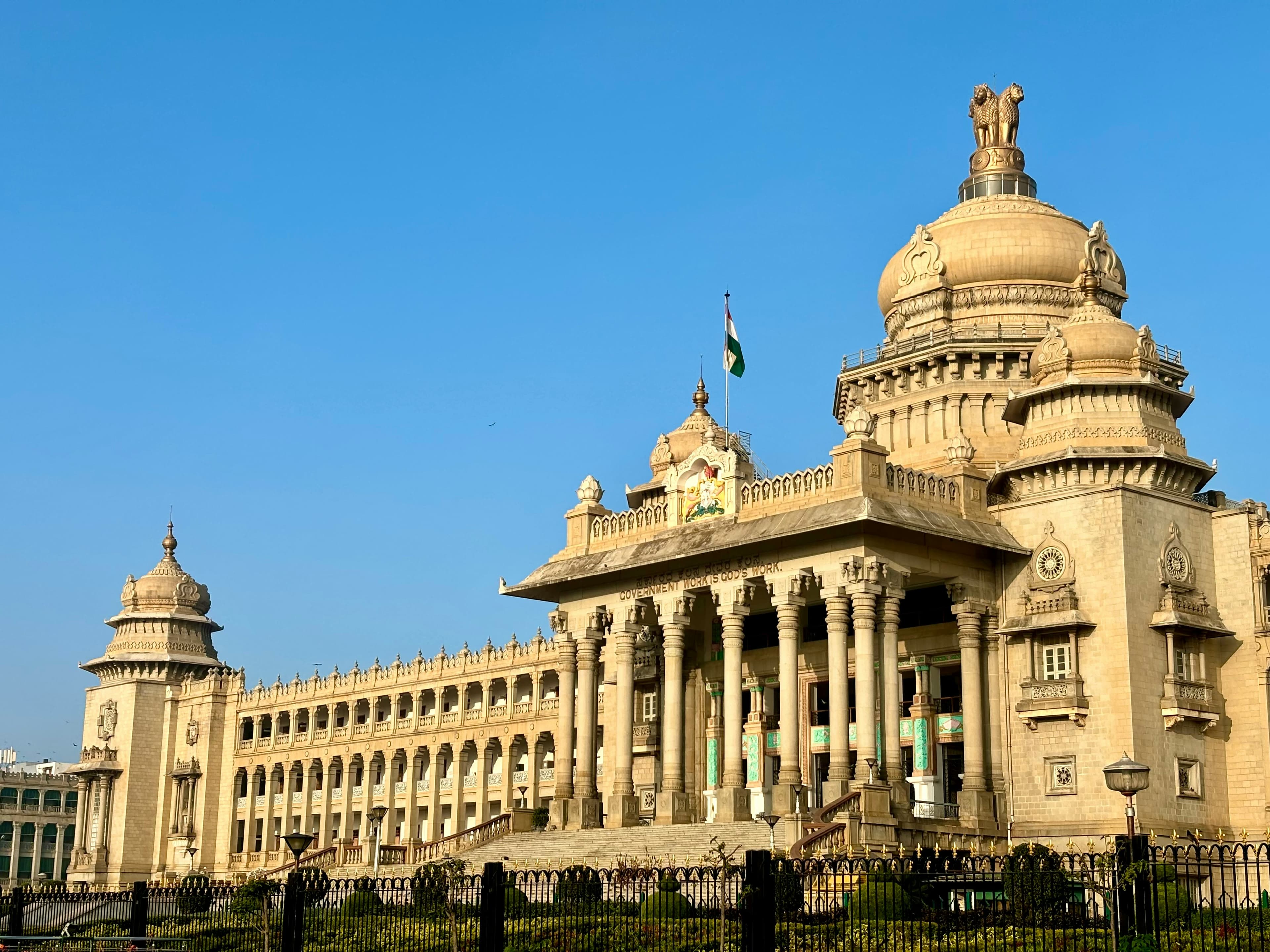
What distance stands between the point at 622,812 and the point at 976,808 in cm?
1036

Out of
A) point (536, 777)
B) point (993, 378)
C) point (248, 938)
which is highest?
point (993, 378)

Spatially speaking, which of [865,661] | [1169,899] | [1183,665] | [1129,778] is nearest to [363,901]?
[1129,778]

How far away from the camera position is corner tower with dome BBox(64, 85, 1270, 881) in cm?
4450

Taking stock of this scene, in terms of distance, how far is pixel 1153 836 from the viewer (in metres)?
42.5

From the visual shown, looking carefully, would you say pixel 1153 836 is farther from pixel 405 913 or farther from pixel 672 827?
pixel 405 913

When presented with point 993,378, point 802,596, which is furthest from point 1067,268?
point 802,596

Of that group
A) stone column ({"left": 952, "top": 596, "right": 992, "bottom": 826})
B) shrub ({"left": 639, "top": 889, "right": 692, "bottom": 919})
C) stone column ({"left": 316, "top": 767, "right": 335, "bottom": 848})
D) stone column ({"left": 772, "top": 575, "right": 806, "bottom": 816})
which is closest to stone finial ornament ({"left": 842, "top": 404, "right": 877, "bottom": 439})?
stone column ({"left": 772, "top": 575, "right": 806, "bottom": 816})

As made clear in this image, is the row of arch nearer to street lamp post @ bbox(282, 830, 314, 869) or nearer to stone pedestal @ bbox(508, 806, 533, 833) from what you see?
stone pedestal @ bbox(508, 806, 533, 833)

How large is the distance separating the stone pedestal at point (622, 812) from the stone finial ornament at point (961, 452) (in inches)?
535

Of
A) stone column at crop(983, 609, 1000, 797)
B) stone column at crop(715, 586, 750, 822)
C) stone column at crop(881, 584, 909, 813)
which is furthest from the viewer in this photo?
stone column at crop(715, 586, 750, 822)

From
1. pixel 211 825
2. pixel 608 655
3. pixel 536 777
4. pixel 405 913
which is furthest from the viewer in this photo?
pixel 211 825

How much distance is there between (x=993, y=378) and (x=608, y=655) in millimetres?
15208

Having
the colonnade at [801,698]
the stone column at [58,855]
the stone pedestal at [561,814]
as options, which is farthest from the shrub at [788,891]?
the stone column at [58,855]

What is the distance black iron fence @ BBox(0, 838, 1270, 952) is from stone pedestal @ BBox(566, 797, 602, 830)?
17728mm
